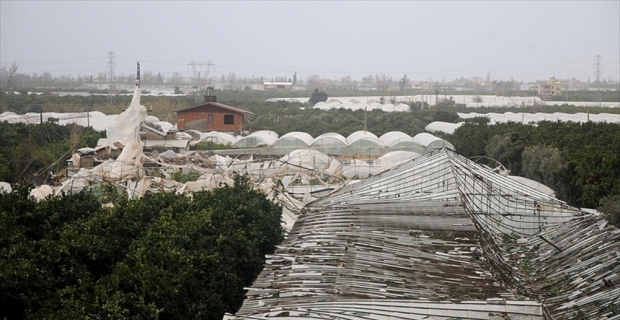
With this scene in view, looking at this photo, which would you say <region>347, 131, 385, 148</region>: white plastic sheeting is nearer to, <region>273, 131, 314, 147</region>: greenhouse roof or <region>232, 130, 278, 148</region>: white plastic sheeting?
<region>273, 131, 314, 147</region>: greenhouse roof

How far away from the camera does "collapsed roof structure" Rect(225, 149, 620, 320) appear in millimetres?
9688

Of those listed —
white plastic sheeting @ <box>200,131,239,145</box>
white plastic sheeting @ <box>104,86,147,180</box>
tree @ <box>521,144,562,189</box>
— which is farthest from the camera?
white plastic sheeting @ <box>200,131,239,145</box>

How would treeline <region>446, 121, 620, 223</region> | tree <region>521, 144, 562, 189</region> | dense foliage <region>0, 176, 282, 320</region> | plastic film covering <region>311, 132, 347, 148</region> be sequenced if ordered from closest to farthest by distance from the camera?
1. dense foliage <region>0, 176, 282, 320</region>
2. treeline <region>446, 121, 620, 223</region>
3. tree <region>521, 144, 562, 189</region>
4. plastic film covering <region>311, 132, 347, 148</region>

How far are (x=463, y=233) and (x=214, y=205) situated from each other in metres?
5.17

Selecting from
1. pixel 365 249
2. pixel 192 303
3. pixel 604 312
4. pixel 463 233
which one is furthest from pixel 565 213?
pixel 192 303

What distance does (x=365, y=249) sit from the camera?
12430mm

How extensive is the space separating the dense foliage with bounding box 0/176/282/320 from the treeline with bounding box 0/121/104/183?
663cm

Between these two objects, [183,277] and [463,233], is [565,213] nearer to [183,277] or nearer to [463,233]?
[463,233]

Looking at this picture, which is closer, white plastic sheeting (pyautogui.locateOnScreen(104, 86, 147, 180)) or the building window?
white plastic sheeting (pyautogui.locateOnScreen(104, 86, 147, 180))

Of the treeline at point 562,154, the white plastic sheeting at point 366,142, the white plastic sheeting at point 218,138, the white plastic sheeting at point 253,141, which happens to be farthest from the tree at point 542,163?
the white plastic sheeting at point 218,138

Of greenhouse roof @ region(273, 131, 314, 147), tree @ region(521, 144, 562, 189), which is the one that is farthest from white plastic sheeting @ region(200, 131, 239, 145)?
tree @ region(521, 144, 562, 189)

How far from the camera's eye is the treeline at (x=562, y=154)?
20969 mm

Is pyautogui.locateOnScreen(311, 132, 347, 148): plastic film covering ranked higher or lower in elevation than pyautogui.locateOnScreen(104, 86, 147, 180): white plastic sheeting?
lower

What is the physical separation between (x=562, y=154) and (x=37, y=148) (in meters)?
17.9
